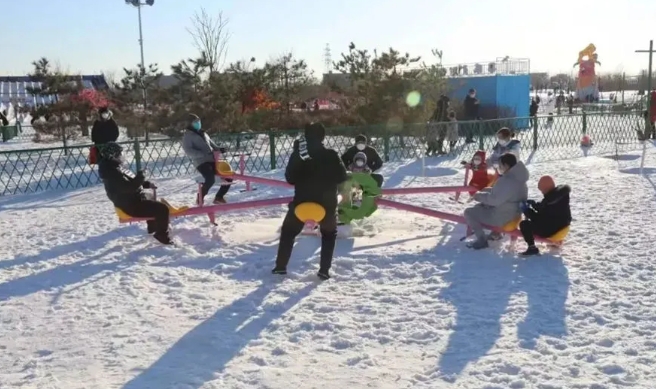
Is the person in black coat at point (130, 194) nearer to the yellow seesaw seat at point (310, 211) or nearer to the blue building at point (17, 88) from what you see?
the yellow seesaw seat at point (310, 211)

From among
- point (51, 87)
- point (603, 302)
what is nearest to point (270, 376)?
point (603, 302)

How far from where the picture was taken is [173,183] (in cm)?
1207

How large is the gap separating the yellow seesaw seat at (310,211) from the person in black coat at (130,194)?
1983 mm

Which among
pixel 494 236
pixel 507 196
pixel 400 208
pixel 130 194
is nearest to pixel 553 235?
pixel 507 196

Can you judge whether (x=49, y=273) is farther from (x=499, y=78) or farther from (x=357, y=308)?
(x=499, y=78)

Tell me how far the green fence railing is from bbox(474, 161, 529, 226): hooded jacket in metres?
6.18

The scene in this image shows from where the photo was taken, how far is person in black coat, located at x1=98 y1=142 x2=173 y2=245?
677 cm

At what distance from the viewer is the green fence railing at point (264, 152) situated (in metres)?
12.8

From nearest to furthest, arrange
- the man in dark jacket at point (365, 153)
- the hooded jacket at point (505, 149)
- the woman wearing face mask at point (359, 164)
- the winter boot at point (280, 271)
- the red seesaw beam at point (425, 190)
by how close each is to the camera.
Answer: the winter boot at point (280, 271) → the woman wearing face mask at point (359, 164) → the red seesaw beam at point (425, 190) → the man in dark jacket at point (365, 153) → the hooded jacket at point (505, 149)

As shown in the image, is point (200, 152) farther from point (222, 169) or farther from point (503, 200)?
point (503, 200)

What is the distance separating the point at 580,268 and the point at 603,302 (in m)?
0.92

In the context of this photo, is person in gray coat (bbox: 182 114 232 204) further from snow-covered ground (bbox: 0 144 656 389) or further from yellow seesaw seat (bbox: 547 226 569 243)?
yellow seesaw seat (bbox: 547 226 569 243)

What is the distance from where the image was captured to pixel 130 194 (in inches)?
270

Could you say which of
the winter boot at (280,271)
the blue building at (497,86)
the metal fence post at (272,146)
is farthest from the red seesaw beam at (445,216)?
the blue building at (497,86)
